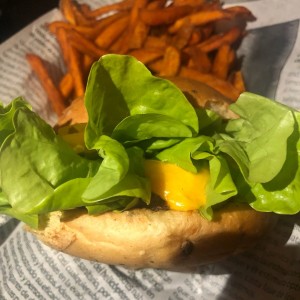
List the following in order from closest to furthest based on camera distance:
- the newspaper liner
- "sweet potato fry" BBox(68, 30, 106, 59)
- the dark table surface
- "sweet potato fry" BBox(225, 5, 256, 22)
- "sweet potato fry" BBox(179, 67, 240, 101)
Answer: the newspaper liner, "sweet potato fry" BBox(179, 67, 240, 101), "sweet potato fry" BBox(68, 30, 106, 59), "sweet potato fry" BBox(225, 5, 256, 22), the dark table surface

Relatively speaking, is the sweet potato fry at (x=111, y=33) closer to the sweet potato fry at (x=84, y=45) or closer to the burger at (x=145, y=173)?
the sweet potato fry at (x=84, y=45)

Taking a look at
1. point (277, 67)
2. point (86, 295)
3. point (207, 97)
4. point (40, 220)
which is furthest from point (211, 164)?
point (277, 67)

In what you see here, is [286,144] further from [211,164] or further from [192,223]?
[192,223]

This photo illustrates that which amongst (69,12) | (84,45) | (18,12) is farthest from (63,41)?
(18,12)

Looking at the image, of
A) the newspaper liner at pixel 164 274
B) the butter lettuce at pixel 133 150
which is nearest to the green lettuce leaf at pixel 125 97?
the butter lettuce at pixel 133 150

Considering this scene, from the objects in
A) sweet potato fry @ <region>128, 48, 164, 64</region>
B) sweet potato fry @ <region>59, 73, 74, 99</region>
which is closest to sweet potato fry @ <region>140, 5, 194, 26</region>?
sweet potato fry @ <region>128, 48, 164, 64</region>

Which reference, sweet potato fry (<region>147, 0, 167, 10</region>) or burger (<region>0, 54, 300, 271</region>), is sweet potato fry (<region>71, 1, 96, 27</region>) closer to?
sweet potato fry (<region>147, 0, 167, 10</region>)
